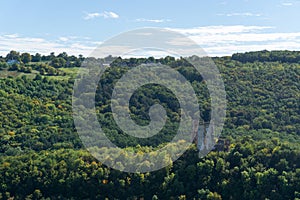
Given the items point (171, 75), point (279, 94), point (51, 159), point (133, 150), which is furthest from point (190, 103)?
point (51, 159)

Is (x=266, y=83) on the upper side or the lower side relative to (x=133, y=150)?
upper

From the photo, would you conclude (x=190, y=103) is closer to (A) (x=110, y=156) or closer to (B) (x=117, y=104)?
(B) (x=117, y=104)

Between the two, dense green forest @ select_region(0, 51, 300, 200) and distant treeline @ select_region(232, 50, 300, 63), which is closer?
dense green forest @ select_region(0, 51, 300, 200)

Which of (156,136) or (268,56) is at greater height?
(268,56)

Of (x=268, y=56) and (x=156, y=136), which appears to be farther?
(x=268, y=56)

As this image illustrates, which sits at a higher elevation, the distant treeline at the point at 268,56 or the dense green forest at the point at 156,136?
the distant treeline at the point at 268,56

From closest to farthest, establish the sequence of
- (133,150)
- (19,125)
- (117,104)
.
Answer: (133,150)
(19,125)
(117,104)

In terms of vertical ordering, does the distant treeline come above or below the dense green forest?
above

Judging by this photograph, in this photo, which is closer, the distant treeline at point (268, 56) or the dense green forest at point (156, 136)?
the dense green forest at point (156, 136)
